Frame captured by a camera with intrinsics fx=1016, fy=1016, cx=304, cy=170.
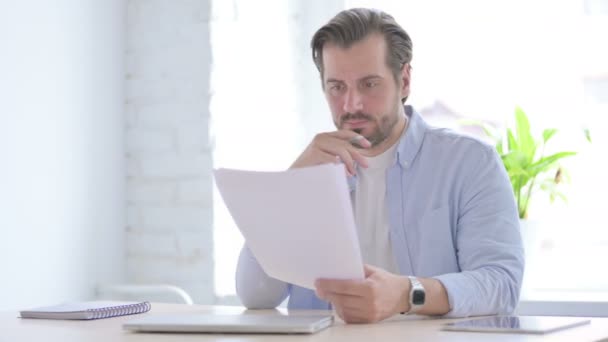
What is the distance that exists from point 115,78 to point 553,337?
1.81 metres

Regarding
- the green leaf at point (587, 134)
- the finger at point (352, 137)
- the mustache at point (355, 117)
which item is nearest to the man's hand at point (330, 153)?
the finger at point (352, 137)

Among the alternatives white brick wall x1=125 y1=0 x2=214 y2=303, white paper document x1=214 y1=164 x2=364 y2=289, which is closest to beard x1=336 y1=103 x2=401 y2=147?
white paper document x1=214 y1=164 x2=364 y2=289

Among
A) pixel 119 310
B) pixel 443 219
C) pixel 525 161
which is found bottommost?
pixel 119 310

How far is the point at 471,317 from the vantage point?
1.74 metres

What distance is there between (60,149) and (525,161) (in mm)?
1213

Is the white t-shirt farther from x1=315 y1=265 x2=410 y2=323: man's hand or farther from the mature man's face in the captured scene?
x1=315 y1=265 x2=410 y2=323: man's hand

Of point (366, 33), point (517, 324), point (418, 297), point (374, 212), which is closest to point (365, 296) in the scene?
point (418, 297)

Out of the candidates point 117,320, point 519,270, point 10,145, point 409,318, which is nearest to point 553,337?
point 409,318

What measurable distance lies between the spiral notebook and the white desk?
23 mm

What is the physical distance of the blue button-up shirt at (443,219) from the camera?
6.22 feet

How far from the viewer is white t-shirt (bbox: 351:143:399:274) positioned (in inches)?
83.6

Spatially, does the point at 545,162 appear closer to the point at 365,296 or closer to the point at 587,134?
the point at 587,134

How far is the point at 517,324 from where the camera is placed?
1.48 m

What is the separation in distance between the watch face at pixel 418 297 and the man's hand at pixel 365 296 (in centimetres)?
3
